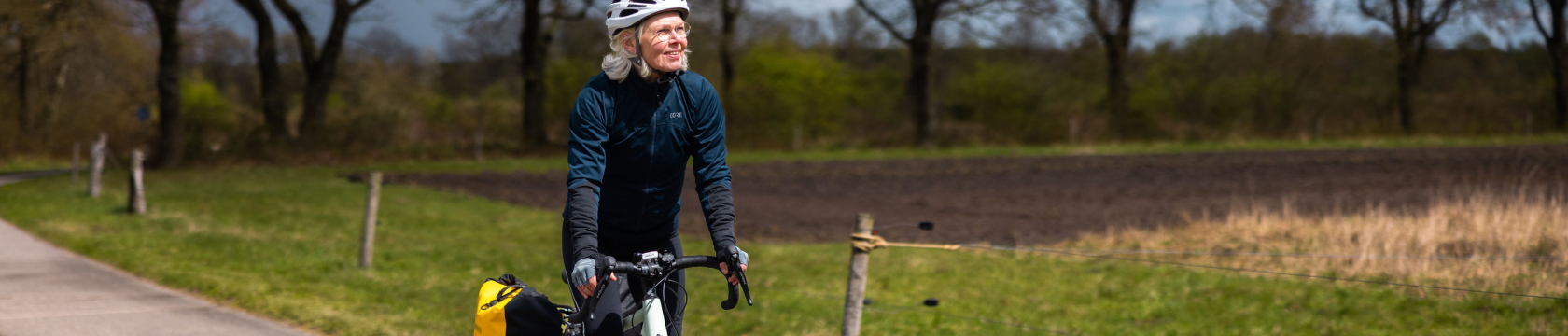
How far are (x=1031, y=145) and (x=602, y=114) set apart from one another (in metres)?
32.0

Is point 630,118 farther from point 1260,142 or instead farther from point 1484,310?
point 1260,142

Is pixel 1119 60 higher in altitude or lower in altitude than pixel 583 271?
higher

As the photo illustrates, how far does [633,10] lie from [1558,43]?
4398cm

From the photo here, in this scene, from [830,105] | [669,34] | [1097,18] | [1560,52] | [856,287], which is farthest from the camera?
[830,105]

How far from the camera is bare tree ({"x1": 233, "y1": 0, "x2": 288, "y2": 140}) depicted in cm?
2784

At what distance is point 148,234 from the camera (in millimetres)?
11188

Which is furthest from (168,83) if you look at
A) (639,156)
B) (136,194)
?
(639,156)

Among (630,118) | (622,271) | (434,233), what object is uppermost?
(630,118)

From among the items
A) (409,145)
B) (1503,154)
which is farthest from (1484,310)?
(409,145)

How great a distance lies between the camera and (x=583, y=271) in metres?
2.50

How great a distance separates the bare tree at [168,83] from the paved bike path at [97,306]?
1794 centimetres

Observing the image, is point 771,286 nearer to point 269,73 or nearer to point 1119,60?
point 269,73

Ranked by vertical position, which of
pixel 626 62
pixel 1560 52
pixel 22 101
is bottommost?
pixel 626 62

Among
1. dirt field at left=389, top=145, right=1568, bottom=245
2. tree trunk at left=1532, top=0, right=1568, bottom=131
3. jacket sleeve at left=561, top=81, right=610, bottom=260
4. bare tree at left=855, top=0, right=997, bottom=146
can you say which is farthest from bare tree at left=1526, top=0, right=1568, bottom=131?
jacket sleeve at left=561, top=81, right=610, bottom=260
